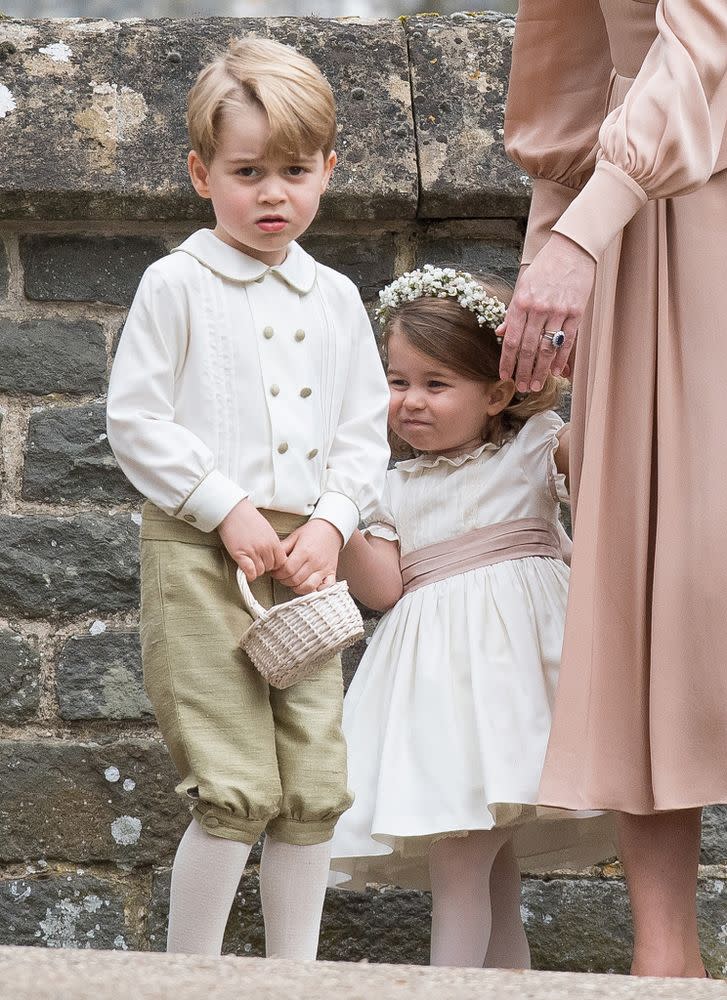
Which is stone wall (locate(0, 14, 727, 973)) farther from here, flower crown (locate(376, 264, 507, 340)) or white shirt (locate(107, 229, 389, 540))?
white shirt (locate(107, 229, 389, 540))

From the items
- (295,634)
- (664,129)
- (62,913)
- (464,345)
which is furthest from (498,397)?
(62,913)

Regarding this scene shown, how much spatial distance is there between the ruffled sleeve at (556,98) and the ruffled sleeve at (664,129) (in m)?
0.42

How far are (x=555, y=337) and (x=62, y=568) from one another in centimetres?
124

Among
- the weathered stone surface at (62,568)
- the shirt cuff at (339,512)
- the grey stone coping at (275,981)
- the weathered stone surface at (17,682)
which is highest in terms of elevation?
the shirt cuff at (339,512)

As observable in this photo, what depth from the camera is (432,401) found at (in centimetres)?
278

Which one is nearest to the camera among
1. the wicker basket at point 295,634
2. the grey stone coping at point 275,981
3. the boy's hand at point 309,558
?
the grey stone coping at point 275,981

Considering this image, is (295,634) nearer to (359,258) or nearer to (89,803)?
(89,803)

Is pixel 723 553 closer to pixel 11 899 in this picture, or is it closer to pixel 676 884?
pixel 676 884

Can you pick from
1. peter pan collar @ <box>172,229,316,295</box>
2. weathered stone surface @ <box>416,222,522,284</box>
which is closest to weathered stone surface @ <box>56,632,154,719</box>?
peter pan collar @ <box>172,229,316,295</box>

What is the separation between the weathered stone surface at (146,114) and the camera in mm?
2998

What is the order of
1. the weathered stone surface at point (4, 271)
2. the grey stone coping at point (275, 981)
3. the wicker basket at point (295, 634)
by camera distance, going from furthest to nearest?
the weathered stone surface at point (4, 271), the wicker basket at point (295, 634), the grey stone coping at point (275, 981)

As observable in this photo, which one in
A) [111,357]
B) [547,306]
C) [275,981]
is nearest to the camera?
[275,981]

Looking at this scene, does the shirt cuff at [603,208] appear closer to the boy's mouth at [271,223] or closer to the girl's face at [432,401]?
the boy's mouth at [271,223]

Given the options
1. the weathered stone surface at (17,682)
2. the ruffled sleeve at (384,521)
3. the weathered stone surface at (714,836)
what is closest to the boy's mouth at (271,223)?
the ruffled sleeve at (384,521)
